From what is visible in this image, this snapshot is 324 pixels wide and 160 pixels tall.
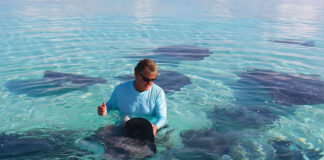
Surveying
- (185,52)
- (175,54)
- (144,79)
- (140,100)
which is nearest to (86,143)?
(140,100)

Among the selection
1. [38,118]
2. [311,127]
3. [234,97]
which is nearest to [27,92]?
[38,118]

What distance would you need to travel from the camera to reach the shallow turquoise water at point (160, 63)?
16.5 ft

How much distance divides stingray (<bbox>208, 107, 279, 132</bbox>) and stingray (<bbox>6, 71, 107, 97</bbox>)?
118 inches

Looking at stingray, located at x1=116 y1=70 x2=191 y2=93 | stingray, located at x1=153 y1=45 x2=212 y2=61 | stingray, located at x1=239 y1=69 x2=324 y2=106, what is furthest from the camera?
stingray, located at x1=153 y1=45 x2=212 y2=61

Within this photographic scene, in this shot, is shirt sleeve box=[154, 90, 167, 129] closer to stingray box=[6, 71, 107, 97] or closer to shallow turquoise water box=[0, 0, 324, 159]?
shallow turquoise water box=[0, 0, 324, 159]

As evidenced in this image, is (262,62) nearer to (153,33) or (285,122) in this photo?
(285,122)

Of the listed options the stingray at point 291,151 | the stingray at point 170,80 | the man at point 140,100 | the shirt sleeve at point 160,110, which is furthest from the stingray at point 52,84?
the stingray at point 291,151

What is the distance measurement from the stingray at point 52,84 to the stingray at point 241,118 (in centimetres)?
300

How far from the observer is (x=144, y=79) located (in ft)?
12.0

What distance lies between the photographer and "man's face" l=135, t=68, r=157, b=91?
3.57 meters

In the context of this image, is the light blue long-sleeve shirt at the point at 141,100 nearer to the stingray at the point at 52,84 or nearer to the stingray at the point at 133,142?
the stingray at the point at 133,142

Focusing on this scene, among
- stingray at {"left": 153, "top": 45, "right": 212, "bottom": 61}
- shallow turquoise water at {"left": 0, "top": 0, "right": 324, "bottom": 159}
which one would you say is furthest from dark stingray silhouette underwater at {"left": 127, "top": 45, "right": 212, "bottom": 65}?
shallow turquoise water at {"left": 0, "top": 0, "right": 324, "bottom": 159}

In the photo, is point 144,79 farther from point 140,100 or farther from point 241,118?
point 241,118

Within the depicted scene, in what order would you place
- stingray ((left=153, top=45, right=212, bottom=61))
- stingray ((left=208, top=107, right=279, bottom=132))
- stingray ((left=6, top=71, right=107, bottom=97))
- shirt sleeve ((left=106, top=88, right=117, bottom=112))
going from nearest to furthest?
shirt sleeve ((left=106, top=88, right=117, bottom=112))
stingray ((left=208, top=107, right=279, bottom=132))
stingray ((left=6, top=71, right=107, bottom=97))
stingray ((left=153, top=45, right=212, bottom=61))
